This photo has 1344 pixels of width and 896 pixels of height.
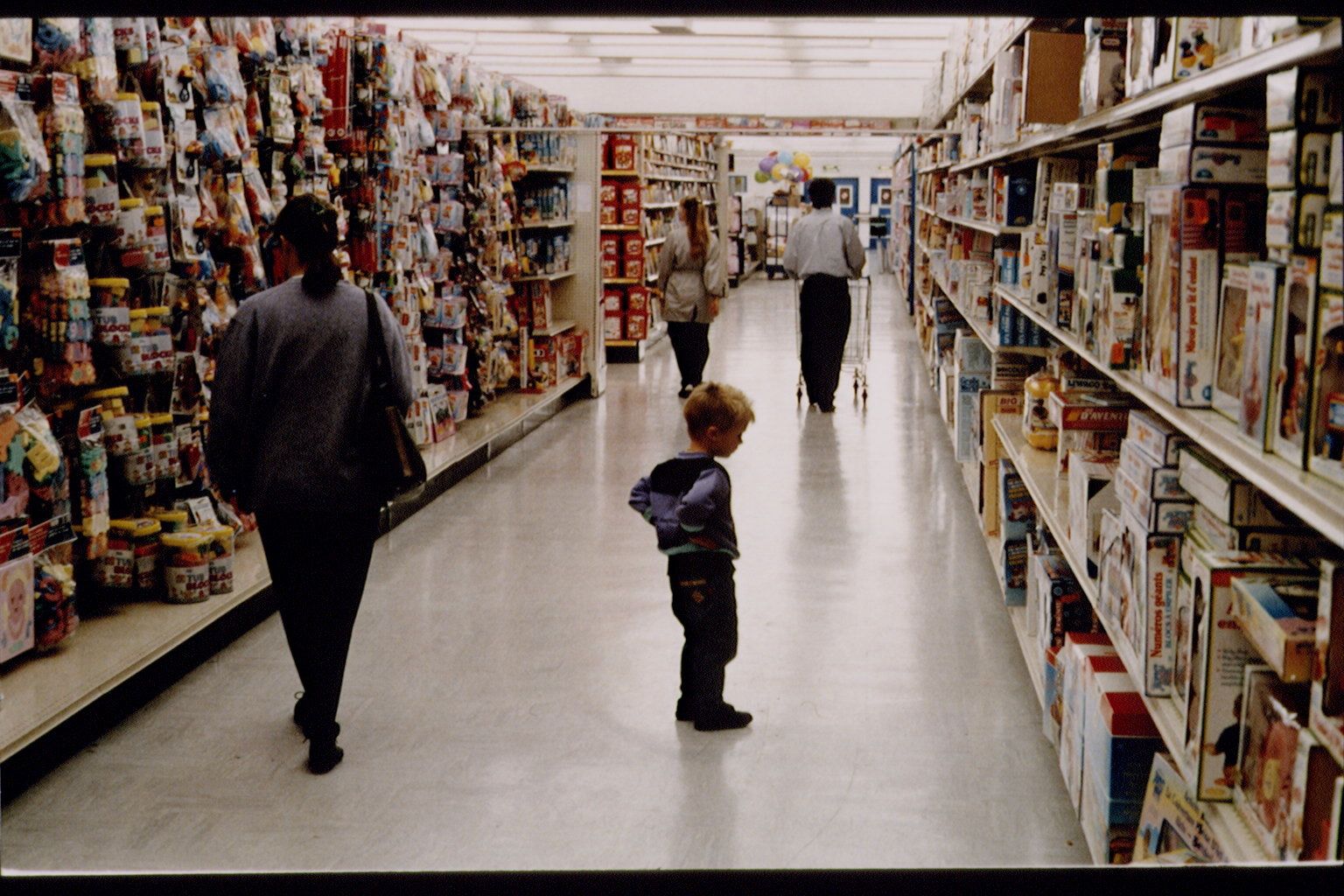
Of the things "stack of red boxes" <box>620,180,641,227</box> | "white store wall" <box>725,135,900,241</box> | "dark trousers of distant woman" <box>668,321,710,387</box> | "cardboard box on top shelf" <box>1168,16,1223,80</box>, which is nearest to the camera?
→ "cardboard box on top shelf" <box>1168,16,1223,80</box>

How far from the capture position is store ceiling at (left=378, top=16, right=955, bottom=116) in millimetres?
15859

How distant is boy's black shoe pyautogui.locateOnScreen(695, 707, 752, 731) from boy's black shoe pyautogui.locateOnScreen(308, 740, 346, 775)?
102 cm

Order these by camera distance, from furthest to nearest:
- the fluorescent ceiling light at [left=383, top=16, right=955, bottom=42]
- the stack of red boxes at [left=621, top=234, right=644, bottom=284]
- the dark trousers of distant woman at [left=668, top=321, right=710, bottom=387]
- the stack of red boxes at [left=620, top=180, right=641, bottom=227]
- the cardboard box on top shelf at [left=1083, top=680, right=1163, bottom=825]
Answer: the fluorescent ceiling light at [left=383, top=16, right=955, bottom=42] < the stack of red boxes at [left=621, top=234, right=644, bottom=284] < the stack of red boxes at [left=620, top=180, right=641, bottom=227] < the dark trousers of distant woman at [left=668, top=321, right=710, bottom=387] < the cardboard box on top shelf at [left=1083, top=680, right=1163, bottom=825]

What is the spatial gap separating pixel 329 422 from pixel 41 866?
4.05ft

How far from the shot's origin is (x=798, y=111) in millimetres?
23156

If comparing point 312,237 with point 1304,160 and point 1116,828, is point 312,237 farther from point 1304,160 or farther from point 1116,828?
point 1304,160

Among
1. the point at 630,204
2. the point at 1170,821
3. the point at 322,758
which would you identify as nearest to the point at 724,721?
the point at 322,758

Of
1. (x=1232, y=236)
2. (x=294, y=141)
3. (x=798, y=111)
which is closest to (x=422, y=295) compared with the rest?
(x=294, y=141)

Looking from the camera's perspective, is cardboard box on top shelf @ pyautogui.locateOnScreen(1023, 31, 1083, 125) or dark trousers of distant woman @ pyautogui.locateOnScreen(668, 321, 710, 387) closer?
cardboard box on top shelf @ pyautogui.locateOnScreen(1023, 31, 1083, 125)

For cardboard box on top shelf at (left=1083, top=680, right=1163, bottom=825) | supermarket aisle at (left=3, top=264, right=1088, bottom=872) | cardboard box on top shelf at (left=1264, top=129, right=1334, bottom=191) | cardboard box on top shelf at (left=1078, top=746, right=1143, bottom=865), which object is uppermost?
cardboard box on top shelf at (left=1264, top=129, right=1334, bottom=191)

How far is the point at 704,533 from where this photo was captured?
3820mm

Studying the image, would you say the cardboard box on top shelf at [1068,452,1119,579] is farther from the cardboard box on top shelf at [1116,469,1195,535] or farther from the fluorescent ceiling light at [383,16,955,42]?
the fluorescent ceiling light at [383,16,955,42]

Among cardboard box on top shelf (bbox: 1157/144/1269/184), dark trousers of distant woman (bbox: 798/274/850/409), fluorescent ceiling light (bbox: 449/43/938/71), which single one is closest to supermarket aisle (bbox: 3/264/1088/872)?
cardboard box on top shelf (bbox: 1157/144/1269/184)

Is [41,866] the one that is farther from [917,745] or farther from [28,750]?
[917,745]
